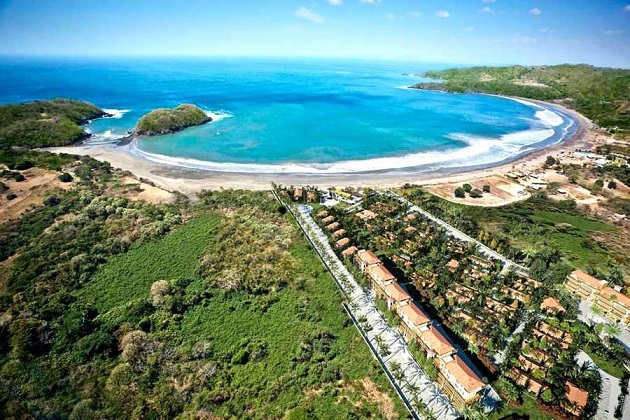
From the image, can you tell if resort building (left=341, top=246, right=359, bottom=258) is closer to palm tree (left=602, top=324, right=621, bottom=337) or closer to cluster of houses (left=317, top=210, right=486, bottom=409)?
cluster of houses (left=317, top=210, right=486, bottom=409)

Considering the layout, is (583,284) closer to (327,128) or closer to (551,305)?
(551,305)

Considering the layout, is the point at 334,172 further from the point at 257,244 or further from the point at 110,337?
the point at 110,337

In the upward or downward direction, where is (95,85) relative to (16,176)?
upward

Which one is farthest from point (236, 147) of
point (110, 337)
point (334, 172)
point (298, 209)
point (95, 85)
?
point (95, 85)

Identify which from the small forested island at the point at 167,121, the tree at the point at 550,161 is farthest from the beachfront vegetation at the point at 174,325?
the tree at the point at 550,161

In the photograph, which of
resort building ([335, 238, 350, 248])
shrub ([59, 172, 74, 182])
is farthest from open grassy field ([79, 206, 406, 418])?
shrub ([59, 172, 74, 182])

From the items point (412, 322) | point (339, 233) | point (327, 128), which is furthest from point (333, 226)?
point (327, 128)
